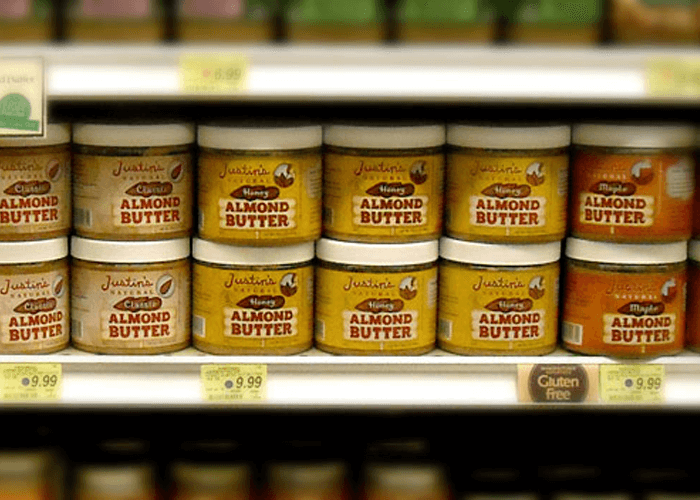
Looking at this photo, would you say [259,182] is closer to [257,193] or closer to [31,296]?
[257,193]

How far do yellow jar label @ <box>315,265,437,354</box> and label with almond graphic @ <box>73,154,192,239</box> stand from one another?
0.81 ft

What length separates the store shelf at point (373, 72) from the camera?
3.66 feet

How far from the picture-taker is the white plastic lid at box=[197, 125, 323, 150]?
1217 mm

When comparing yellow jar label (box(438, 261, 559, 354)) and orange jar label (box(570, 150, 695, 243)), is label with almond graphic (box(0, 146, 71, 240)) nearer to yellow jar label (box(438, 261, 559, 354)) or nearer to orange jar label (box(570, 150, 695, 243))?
yellow jar label (box(438, 261, 559, 354))

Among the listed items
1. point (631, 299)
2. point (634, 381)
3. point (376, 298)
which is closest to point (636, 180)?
point (631, 299)

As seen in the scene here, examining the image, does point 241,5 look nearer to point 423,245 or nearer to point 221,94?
point 221,94

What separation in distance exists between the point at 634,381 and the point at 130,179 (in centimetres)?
75

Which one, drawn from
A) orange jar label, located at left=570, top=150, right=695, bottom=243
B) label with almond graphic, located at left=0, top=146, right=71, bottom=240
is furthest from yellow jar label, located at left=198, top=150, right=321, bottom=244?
orange jar label, located at left=570, top=150, right=695, bottom=243

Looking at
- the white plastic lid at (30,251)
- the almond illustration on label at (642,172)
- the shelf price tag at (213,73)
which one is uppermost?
the shelf price tag at (213,73)

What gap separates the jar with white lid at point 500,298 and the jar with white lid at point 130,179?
1.33 feet

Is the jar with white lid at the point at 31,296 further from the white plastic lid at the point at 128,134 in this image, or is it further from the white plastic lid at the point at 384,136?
the white plastic lid at the point at 384,136

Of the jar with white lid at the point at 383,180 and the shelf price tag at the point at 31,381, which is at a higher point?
the jar with white lid at the point at 383,180

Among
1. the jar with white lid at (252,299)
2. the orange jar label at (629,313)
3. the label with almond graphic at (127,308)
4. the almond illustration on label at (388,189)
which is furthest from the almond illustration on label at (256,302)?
the orange jar label at (629,313)

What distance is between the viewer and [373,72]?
1126mm
